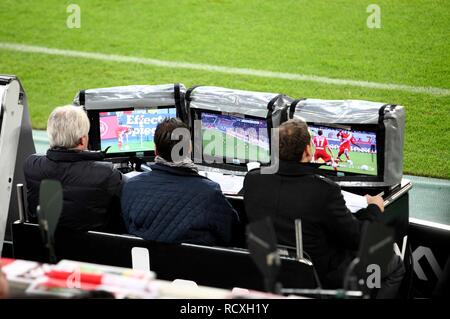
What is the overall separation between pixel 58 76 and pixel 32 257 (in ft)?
19.1

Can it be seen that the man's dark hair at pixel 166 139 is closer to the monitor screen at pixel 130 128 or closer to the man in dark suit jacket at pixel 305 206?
the man in dark suit jacket at pixel 305 206

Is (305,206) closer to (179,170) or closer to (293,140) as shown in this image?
(293,140)

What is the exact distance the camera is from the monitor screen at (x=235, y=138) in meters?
5.43

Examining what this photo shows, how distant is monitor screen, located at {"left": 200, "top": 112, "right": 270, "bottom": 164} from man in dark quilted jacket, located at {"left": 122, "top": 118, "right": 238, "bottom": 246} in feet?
3.02

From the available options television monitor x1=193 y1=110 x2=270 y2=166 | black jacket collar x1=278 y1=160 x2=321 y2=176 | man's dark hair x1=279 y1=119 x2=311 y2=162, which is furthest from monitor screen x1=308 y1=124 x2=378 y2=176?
black jacket collar x1=278 y1=160 x2=321 y2=176

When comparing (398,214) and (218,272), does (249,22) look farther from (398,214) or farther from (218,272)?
(218,272)

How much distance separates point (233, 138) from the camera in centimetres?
552

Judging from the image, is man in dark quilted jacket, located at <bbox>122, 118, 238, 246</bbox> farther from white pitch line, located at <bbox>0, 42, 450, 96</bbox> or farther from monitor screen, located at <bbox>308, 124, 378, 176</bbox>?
white pitch line, located at <bbox>0, 42, 450, 96</bbox>

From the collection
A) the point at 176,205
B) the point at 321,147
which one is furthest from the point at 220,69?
the point at 176,205

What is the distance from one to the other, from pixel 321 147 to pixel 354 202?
17.9 inches

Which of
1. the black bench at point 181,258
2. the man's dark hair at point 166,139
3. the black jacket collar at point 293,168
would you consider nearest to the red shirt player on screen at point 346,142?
the black jacket collar at point 293,168

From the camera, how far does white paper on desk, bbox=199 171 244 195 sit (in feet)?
17.5

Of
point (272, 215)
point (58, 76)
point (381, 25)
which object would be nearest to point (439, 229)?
Result: point (272, 215)
